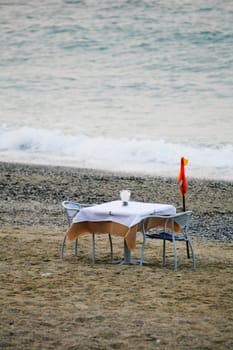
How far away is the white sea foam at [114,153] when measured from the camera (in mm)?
19062

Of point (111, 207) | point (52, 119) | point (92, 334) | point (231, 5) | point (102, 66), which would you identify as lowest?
point (92, 334)

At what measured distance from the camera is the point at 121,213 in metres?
9.97

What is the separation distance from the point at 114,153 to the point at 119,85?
9.67 meters

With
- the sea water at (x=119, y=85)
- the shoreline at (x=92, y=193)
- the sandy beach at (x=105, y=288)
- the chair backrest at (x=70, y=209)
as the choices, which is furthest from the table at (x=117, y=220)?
the sea water at (x=119, y=85)

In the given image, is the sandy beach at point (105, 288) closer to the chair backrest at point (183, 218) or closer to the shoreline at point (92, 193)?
the shoreline at point (92, 193)

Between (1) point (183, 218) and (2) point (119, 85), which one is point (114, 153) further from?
(1) point (183, 218)

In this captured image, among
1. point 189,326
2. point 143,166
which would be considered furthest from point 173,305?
point 143,166

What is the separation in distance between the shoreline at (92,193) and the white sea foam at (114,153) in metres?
1.54

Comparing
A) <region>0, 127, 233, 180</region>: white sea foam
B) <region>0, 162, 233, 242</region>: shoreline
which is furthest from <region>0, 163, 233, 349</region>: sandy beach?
<region>0, 127, 233, 180</region>: white sea foam

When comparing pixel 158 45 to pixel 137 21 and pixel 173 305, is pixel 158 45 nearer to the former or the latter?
pixel 137 21

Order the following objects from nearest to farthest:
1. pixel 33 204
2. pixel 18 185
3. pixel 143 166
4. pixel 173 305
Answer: pixel 173 305
pixel 33 204
pixel 18 185
pixel 143 166

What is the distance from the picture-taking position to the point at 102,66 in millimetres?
33250

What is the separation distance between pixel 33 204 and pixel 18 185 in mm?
1699

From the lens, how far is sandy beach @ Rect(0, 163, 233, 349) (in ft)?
24.1
